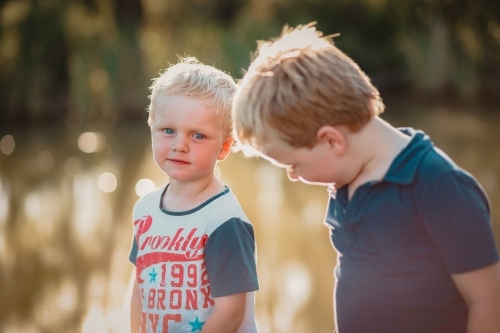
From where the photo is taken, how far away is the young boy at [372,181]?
1225 mm

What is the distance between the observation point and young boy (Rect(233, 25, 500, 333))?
1.22 m

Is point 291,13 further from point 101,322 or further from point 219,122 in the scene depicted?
point 219,122

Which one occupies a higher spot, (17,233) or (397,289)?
(17,233)

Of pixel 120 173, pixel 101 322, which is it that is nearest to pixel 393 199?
pixel 101 322

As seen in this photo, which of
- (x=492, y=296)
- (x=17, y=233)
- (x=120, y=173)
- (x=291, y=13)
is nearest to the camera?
(x=492, y=296)

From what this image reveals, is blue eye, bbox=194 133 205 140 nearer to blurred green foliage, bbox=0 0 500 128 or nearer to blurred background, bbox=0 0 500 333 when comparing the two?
blurred background, bbox=0 0 500 333

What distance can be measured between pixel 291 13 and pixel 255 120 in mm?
9386

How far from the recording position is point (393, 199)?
1.28 meters

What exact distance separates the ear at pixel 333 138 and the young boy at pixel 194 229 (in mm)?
324

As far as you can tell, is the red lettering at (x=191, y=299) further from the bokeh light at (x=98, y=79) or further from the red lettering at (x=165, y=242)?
the bokeh light at (x=98, y=79)

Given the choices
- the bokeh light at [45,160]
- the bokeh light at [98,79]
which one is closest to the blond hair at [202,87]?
the bokeh light at [45,160]

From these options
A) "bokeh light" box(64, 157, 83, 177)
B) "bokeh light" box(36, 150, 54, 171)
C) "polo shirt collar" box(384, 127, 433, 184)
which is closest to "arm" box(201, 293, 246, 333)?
"polo shirt collar" box(384, 127, 433, 184)

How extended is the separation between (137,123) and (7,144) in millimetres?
1989

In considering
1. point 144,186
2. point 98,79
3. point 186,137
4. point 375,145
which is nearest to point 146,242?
point 186,137
